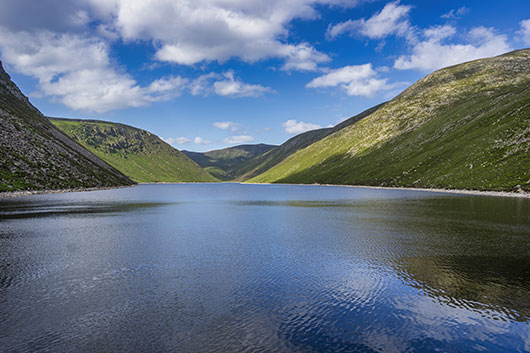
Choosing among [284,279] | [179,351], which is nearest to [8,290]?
[179,351]

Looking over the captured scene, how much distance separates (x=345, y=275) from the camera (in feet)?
85.0

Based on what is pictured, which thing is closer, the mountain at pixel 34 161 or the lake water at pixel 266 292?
the lake water at pixel 266 292

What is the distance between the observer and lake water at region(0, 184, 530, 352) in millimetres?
15562

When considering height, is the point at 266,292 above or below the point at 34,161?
below

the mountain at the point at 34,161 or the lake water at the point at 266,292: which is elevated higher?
the mountain at the point at 34,161

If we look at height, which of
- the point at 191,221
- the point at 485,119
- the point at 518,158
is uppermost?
the point at 485,119

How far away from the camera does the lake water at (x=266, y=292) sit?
15562mm

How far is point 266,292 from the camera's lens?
2212 cm

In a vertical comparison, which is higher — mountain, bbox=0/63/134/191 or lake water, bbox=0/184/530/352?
mountain, bbox=0/63/134/191

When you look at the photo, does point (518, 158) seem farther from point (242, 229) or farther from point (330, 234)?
point (242, 229)

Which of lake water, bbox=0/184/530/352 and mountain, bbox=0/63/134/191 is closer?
lake water, bbox=0/184/530/352

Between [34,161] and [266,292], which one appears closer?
[266,292]

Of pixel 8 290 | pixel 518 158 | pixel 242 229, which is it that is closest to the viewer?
pixel 8 290

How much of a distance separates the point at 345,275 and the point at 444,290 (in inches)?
284
